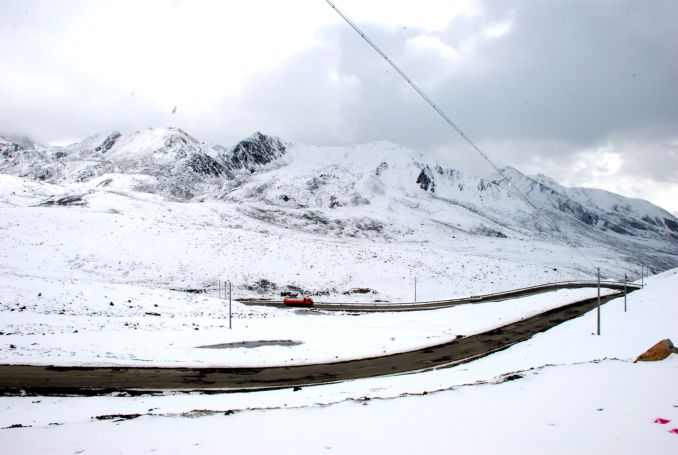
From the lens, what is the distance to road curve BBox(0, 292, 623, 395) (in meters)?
16.1

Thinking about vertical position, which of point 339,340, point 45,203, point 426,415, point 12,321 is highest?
point 45,203

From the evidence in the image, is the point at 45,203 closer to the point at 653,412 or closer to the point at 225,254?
the point at 225,254

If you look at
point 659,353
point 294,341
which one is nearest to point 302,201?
point 294,341

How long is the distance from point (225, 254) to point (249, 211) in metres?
52.9

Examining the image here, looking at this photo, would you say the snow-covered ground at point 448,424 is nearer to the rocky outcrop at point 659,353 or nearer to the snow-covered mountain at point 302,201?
the rocky outcrop at point 659,353

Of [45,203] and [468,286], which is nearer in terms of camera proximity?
[468,286]

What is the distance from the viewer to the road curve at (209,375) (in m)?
16.1

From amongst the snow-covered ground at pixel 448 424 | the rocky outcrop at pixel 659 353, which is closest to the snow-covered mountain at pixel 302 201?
the rocky outcrop at pixel 659 353

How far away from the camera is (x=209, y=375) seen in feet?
62.8

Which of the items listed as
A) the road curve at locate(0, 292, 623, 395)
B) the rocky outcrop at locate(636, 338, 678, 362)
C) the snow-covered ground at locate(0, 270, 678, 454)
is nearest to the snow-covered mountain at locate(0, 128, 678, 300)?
the road curve at locate(0, 292, 623, 395)

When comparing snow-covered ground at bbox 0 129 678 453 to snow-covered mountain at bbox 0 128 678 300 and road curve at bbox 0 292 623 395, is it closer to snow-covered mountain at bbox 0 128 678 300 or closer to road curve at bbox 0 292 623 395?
road curve at bbox 0 292 623 395

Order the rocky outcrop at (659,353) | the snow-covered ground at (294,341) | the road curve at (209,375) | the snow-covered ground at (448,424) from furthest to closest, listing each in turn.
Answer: the road curve at (209,375)
the rocky outcrop at (659,353)
the snow-covered ground at (294,341)
the snow-covered ground at (448,424)

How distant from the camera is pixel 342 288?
5884 cm

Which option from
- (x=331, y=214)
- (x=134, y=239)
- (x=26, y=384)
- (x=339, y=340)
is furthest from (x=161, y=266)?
(x=331, y=214)
